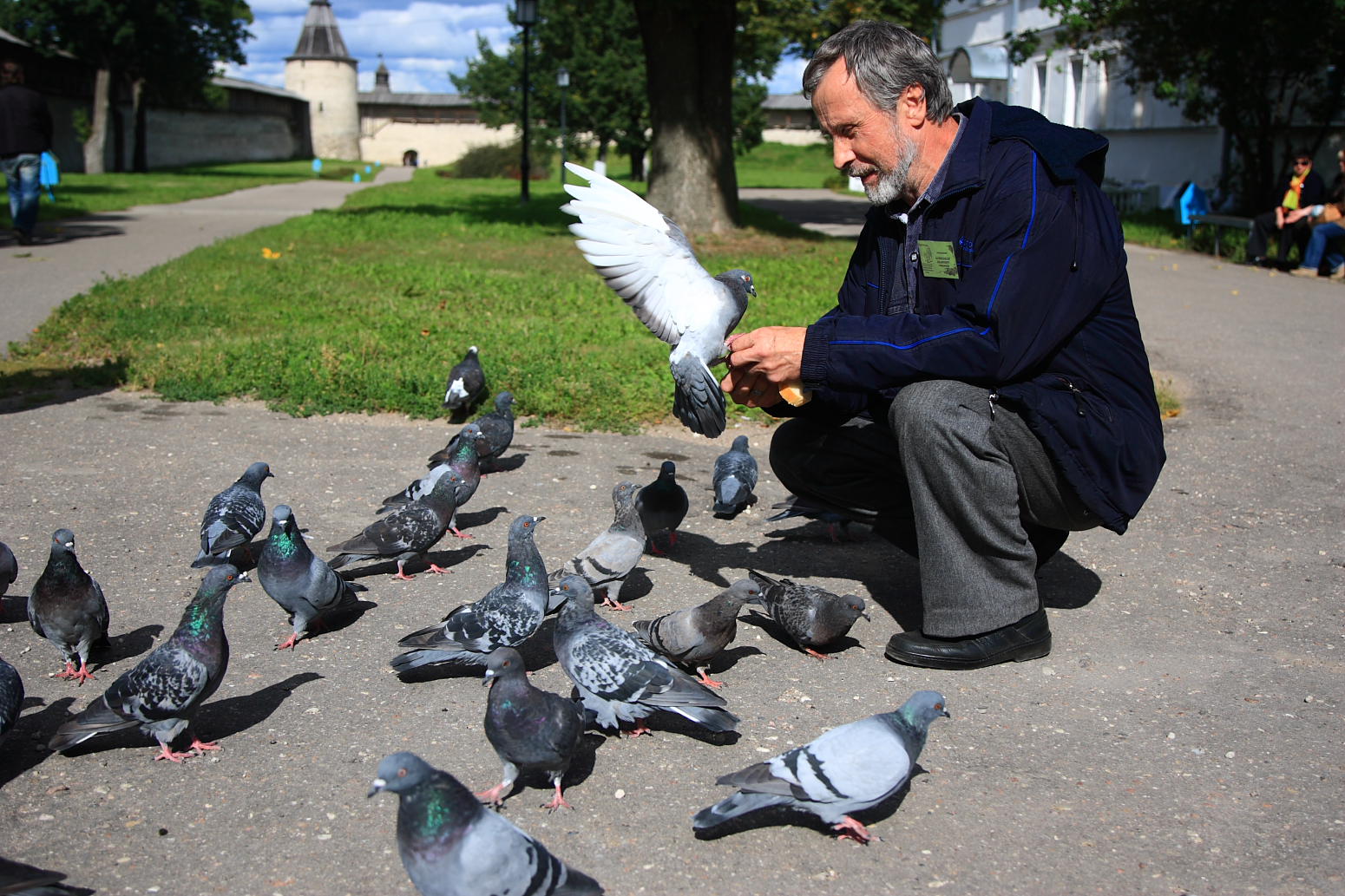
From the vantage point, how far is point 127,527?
5219 millimetres

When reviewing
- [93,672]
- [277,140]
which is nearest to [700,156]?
[93,672]

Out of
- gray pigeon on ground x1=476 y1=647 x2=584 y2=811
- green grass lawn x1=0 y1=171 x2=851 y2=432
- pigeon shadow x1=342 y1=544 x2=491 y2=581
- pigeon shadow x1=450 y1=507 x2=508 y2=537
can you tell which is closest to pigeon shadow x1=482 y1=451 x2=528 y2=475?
pigeon shadow x1=450 y1=507 x2=508 y2=537

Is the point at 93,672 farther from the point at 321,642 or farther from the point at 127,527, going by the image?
the point at 127,527

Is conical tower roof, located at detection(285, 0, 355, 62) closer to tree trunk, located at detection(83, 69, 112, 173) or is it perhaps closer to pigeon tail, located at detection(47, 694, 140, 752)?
tree trunk, located at detection(83, 69, 112, 173)

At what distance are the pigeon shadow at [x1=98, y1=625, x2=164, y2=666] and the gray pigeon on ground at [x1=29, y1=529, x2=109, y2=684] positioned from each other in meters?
0.10

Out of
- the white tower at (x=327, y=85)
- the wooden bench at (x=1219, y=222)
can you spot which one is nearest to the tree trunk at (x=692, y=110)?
the wooden bench at (x=1219, y=222)

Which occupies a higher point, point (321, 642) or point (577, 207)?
point (577, 207)

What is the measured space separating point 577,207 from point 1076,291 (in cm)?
180

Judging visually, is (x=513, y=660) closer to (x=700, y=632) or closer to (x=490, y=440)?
(x=700, y=632)

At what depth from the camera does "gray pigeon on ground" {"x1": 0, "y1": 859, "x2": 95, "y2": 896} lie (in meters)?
2.39

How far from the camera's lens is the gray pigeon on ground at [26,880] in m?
2.39

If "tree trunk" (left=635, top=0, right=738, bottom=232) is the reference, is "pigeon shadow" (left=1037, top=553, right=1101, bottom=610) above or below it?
below

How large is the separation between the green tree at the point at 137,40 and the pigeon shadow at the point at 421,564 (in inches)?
1775

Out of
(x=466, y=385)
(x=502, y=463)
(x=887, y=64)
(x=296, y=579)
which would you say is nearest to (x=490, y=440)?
(x=502, y=463)
